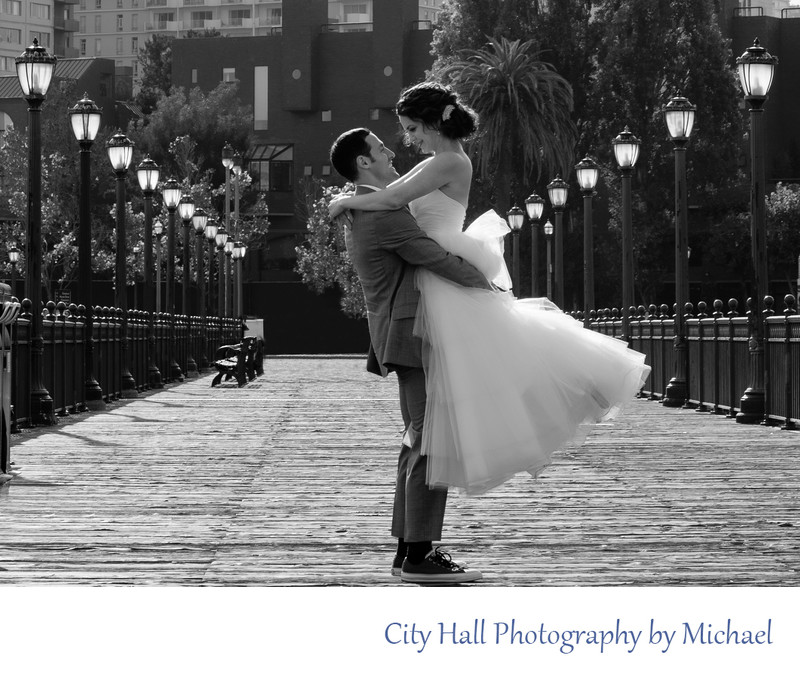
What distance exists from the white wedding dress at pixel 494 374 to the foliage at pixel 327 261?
60.5 metres

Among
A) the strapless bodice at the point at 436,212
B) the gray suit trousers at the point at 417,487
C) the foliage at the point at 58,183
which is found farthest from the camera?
the foliage at the point at 58,183

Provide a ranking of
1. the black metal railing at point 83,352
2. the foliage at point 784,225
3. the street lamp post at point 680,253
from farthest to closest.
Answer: the foliage at point 784,225 → the street lamp post at point 680,253 → the black metal railing at point 83,352

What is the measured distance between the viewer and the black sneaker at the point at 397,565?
21.0ft

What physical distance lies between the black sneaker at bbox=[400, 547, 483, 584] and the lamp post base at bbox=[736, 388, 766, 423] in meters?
11.8

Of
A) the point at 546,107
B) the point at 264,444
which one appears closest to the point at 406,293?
the point at 264,444

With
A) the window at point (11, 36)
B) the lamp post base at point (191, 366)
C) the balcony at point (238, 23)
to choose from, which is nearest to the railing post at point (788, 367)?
the lamp post base at point (191, 366)

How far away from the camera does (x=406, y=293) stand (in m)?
6.33

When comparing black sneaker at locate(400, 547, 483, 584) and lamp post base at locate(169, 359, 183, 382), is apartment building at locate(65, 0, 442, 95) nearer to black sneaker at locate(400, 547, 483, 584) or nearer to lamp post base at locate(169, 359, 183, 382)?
lamp post base at locate(169, 359, 183, 382)

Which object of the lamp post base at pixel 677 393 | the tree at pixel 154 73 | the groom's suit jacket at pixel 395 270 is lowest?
the lamp post base at pixel 677 393

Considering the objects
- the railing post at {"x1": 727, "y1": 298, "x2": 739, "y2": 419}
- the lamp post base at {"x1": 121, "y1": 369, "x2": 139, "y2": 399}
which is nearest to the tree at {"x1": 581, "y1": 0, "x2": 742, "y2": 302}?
the lamp post base at {"x1": 121, "y1": 369, "x2": 139, "y2": 399}

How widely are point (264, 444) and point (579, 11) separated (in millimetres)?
49502

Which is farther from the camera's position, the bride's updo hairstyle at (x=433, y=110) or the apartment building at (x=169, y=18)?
the apartment building at (x=169, y=18)

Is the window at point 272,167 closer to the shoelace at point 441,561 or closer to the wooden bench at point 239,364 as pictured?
the wooden bench at point 239,364

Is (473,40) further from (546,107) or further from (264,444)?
(264,444)
